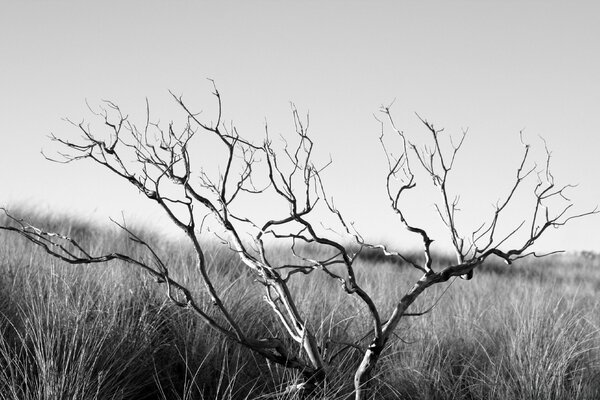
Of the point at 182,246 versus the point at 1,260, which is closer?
the point at 1,260

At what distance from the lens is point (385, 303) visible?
5.54 m

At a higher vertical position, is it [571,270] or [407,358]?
[571,270]

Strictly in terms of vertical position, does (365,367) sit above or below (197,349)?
above

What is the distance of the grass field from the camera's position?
3131mm

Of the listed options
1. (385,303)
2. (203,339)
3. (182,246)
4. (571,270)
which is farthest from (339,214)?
(571,270)

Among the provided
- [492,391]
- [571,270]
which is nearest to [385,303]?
[492,391]

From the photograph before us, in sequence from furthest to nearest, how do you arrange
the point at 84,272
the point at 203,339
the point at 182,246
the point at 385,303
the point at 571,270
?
the point at 571,270 < the point at 182,246 < the point at 385,303 < the point at 84,272 < the point at 203,339

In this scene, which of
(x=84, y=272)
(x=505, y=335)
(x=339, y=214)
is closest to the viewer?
(x=339, y=214)

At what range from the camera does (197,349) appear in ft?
12.3

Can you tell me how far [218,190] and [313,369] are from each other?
0.89 m

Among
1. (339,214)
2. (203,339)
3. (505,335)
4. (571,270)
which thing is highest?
(571,270)

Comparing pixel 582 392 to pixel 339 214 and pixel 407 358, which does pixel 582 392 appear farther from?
pixel 339 214

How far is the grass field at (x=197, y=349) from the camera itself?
123 inches

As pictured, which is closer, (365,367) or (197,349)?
(365,367)
